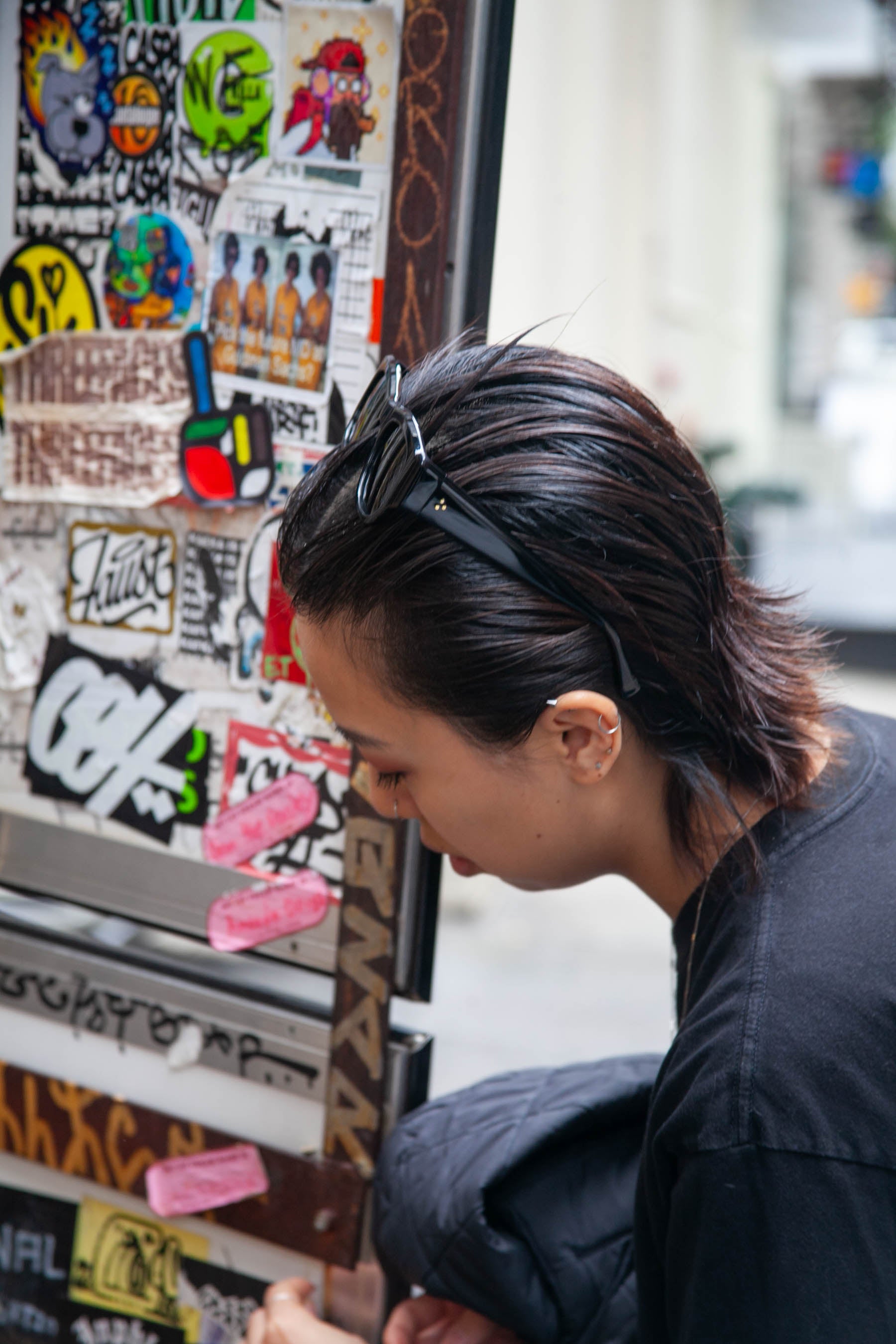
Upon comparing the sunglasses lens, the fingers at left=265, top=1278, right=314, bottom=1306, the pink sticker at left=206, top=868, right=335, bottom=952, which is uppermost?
the sunglasses lens

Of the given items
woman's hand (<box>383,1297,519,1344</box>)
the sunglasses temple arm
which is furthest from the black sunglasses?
woman's hand (<box>383,1297,519,1344</box>)

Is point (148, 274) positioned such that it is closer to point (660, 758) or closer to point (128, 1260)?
point (660, 758)

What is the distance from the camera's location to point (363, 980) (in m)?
1.09

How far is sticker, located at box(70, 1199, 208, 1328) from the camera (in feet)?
4.04

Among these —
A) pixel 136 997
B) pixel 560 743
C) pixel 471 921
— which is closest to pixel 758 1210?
pixel 560 743

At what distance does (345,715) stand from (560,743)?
0.16m

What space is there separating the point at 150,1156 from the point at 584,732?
694mm

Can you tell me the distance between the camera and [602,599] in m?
0.79

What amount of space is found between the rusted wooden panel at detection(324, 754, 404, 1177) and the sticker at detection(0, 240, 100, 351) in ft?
1.67

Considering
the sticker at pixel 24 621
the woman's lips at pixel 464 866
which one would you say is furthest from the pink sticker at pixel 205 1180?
the sticker at pixel 24 621

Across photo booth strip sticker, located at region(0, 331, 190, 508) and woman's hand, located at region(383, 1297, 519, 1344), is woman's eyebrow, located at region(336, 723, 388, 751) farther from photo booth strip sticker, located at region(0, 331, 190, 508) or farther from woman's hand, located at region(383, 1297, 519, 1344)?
woman's hand, located at region(383, 1297, 519, 1344)

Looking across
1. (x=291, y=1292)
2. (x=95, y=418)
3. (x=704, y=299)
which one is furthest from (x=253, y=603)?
(x=704, y=299)

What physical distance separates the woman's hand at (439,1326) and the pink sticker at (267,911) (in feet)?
1.12

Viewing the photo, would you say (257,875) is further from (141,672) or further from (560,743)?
(560,743)
